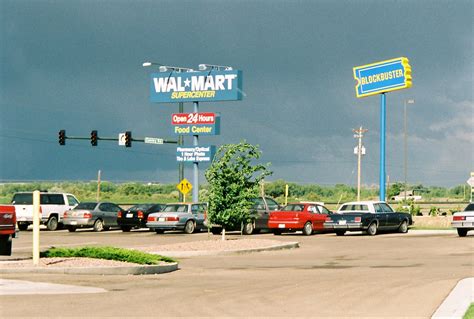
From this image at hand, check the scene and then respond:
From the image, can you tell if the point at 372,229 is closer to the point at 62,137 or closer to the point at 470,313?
the point at 470,313

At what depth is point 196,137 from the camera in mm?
64875

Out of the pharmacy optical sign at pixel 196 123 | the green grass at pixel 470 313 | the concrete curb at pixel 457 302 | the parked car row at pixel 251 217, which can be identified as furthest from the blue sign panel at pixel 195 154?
the green grass at pixel 470 313

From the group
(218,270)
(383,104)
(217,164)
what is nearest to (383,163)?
(383,104)

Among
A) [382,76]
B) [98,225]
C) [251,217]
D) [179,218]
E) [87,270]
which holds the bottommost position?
[87,270]

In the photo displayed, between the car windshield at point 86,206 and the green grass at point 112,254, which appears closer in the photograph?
the green grass at point 112,254

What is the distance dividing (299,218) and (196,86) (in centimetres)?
2834

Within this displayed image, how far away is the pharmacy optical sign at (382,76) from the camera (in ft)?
189

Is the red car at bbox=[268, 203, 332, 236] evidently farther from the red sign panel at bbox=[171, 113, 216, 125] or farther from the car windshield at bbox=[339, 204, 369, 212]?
the red sign panel at bbox=[171, 113, 216, 125]

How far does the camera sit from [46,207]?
47.0m

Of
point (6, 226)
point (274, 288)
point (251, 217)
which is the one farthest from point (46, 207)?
point (274, 288)

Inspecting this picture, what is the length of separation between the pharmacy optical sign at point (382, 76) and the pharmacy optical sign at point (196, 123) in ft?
34.9

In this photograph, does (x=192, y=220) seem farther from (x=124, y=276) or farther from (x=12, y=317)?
(x=12, y=317)

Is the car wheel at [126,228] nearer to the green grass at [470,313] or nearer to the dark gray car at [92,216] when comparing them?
the dark gray car at [92,216]

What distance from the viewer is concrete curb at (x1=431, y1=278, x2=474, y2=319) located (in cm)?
1270
